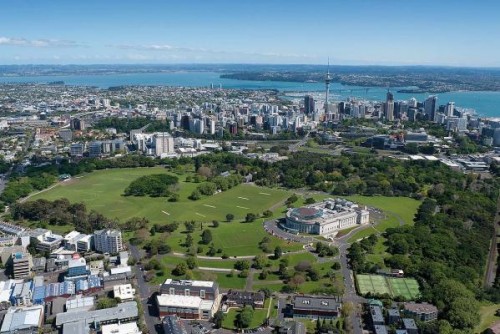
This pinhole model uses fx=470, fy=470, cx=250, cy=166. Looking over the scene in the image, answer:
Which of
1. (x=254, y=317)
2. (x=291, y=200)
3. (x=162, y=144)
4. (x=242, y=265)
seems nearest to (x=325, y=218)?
(x=291, y=200)

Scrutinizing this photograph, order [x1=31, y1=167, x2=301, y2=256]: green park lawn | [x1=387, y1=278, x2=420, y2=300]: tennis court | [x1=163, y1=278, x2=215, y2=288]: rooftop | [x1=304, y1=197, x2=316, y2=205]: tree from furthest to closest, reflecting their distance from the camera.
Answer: [x1=304, y1=197, x2=316, y2=205]: tree, [x1=31, y1=167, x2=301, y2=256]: green park lawn, [x1=387, y1=278, x2=420, y2=300]: tennis court, [x1=163, y1=278, x2=215, y2=288]: rooftop

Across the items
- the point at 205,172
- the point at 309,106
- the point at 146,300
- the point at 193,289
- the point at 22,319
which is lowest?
the point at 146,300

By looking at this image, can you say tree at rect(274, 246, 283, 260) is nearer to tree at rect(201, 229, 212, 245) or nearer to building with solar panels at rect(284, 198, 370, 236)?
building with solar panels at rect(284, 198, 370, 236)

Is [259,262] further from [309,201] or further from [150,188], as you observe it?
[150,188]

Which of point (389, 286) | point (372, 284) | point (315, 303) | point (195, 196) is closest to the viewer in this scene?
point (315, 303)

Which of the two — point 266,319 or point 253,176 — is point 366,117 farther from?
point 266,319

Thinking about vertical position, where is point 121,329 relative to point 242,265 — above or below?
below

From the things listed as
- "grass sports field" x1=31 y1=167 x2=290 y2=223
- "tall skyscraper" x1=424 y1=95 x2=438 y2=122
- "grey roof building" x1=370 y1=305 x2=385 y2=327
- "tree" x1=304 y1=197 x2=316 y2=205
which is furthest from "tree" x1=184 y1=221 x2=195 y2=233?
"tall skyscraper" x1=424 y1=95 x2=438 y2=122
